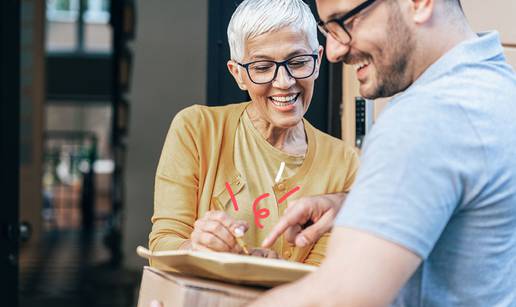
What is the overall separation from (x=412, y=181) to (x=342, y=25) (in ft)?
0.92

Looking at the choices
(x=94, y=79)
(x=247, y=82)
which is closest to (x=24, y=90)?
(x=94, y=79)

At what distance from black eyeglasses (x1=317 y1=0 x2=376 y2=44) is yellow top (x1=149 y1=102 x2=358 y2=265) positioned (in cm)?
54

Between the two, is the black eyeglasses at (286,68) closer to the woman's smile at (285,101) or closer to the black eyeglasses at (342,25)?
the woman's smile at (285,101)

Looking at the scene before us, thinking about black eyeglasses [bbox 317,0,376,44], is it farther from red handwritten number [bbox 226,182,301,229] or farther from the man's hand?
red handwritten number [bbox 226,182,301,229]

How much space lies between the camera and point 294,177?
1.58 m

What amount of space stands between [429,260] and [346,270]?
0.18 m

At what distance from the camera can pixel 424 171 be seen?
0.88m

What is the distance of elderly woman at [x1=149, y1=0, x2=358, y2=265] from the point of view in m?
1.54

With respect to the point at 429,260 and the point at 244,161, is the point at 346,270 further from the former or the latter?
the point at 244,161
